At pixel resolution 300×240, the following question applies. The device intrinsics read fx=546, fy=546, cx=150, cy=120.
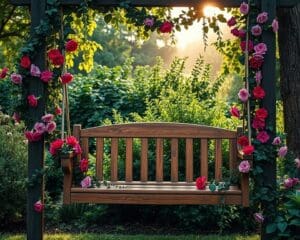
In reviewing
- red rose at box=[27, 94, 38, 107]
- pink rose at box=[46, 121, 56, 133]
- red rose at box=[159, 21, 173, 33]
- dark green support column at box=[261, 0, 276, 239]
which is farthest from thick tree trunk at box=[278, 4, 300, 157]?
red rose at box=[27, 94, 38, 107]

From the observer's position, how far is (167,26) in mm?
5113

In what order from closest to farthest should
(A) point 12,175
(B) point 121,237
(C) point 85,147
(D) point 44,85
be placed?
(D) point 44,85 → (C) point 85,147 → (B) point 121,237 → (A) point 12,175

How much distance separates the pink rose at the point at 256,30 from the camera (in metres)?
4.92

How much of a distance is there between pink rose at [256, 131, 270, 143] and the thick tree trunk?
52.7 inches

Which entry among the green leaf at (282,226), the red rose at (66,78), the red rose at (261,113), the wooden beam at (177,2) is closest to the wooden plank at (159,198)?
the green leaf at (282,226)

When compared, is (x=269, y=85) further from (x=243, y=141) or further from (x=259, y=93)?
(x=243, y=141)

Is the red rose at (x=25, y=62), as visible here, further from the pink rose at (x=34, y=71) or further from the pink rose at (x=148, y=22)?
the pink rose at (x=148, y=22)

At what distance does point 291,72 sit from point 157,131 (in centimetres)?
182

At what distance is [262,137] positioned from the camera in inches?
193

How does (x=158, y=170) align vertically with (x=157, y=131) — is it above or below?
below

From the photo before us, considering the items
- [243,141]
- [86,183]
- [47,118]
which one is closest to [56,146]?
[47,118]

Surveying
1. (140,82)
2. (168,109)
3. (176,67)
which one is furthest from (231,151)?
(140,82)

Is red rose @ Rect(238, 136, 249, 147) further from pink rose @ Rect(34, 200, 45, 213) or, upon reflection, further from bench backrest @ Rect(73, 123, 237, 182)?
pink rose @ Rect(34, 200, 45, 213)

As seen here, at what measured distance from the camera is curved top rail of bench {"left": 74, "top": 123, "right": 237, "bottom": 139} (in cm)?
529
